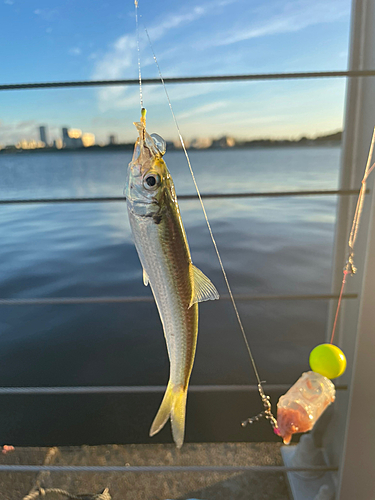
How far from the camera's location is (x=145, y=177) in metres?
0.50

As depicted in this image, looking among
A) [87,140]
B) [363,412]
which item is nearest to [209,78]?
[87,140]

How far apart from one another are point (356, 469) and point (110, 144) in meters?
1.29

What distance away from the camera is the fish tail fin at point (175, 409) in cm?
63

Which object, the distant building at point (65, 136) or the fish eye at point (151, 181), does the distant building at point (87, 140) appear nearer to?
the distant building at point (65, 136)

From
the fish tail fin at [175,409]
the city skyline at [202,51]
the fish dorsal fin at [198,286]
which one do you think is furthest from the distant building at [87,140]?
the city skyline at [202,51]

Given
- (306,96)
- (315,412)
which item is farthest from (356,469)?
(306,96)

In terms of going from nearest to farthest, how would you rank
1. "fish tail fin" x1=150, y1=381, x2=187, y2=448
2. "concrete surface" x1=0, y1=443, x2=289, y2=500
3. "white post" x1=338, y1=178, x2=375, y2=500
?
"fish tail fin" x1=150, y1=381, x2=187, y2=448
"white post" x1=338, y1=178, x2=375, y2=500
"concrete surface" x1=0, y1=443, x2=289, y2=500

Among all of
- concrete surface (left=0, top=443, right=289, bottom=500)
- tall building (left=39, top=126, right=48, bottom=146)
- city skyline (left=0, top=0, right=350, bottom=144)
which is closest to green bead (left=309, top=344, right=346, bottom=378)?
tall building (left=39, top=126, right=48, bottom=146)

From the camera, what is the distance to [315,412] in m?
0.82

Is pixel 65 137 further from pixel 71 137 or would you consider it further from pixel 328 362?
pixel 328 362

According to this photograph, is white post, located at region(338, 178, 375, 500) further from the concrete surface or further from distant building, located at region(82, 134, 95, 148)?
distant building, located at region(82, 134, 95, 148)

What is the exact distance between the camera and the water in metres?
3.95

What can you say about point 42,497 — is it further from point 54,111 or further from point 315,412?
point 54,111

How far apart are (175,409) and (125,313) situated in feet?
17.4
